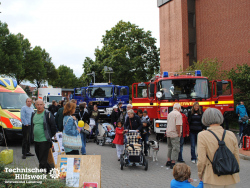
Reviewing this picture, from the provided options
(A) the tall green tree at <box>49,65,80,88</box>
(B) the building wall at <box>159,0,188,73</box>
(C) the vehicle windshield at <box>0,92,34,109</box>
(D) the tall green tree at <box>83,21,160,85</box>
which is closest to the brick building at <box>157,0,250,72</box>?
(B) the building wall at <box>159,0,188,73</box>

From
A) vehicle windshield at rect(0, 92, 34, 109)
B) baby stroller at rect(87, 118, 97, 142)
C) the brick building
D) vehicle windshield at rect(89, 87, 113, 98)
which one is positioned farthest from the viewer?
the brick building

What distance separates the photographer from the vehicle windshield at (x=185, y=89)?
11.6 metres

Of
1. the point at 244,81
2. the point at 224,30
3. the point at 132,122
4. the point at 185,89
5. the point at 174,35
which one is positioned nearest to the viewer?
the point at 132,122

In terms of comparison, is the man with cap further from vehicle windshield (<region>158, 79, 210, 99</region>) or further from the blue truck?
the blue truck

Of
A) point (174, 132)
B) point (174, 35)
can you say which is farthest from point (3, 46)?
point (174, 132)

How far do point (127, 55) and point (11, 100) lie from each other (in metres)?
28.9

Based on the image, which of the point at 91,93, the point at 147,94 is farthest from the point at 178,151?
the point at 91,93

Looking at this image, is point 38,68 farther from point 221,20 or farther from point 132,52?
point 221,20

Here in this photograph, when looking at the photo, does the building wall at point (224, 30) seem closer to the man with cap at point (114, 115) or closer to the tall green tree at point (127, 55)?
the tall green tree at point (127, 55)

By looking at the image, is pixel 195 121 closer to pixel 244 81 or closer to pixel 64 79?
pixel 244 81

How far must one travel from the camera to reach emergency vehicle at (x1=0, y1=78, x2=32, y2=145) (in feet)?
33.4

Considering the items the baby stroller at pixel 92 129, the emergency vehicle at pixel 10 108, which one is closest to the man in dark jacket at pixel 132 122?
the baby stroller at pixel 92 129

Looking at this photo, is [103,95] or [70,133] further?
[103,95]

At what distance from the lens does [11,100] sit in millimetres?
11344
